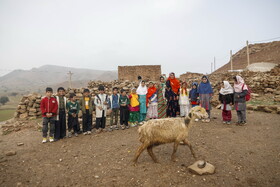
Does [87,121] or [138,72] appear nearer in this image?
[87,121]

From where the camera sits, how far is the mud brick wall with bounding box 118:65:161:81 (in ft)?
56.9

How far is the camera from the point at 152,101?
6.77m

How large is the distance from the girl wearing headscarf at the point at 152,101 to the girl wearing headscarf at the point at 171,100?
1.69 ft

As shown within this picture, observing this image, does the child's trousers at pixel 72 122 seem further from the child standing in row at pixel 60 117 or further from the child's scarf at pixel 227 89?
the child's scarf at pixel 227 89

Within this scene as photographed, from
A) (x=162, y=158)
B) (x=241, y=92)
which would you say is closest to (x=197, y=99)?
(x=241, y=92)

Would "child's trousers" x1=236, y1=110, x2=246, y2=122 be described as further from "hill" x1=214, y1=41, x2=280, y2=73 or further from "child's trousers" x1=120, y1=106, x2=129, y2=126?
"hill" x1=214, y1=41, x2=280, y2=73

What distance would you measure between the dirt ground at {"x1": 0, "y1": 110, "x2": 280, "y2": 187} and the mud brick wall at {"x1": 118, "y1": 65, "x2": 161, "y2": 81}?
39.7ft

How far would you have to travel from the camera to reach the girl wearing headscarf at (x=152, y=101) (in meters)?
6.71

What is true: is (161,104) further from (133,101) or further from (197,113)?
(197,113)

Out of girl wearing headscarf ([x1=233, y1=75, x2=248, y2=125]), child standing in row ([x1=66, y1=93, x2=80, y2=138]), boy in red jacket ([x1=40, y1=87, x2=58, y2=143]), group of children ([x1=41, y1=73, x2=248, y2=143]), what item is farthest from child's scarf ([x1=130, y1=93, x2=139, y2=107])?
girl wearing headscarf ([x1=233, y1=75, x2=248, y2=125])

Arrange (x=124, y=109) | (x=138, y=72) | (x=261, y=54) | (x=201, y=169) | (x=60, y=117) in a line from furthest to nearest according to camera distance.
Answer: (x=261, y=54), (x=138, y=72), (x=124, y=109), (x=60, y=117), (x=201, y=169)

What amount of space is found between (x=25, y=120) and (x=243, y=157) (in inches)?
459

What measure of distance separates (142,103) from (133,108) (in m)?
0.46

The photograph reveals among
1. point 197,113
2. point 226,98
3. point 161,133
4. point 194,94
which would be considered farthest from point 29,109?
point 226,98
